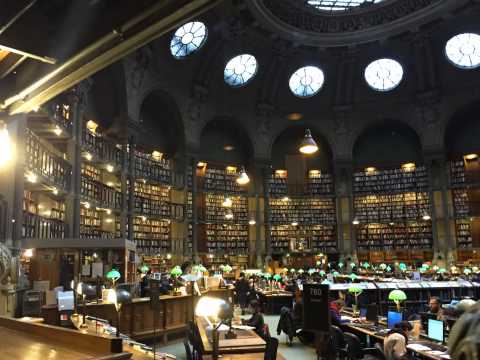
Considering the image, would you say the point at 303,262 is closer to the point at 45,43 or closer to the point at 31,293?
the point at 31,293

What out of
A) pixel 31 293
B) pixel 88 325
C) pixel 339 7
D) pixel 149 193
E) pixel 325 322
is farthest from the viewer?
pixel 339 7

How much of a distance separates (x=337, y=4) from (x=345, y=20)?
0.99m

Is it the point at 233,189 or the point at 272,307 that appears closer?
the point at 272,307

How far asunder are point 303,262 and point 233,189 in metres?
5.83

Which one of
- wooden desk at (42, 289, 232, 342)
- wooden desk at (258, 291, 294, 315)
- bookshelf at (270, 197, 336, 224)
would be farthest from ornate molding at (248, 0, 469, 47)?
wooden desk at (42, 289, 232, 342)

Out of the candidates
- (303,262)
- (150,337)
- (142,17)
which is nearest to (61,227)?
(150,337)

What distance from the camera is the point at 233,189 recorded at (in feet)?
84.3

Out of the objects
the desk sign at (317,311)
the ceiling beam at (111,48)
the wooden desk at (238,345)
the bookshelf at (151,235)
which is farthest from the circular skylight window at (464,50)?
the ceiling beam at (111,48)

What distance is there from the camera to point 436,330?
6.84m

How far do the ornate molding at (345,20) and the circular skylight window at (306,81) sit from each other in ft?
7.59

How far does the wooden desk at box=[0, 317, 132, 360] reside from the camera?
90.1 inches

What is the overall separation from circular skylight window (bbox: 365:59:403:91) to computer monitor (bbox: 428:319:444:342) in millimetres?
21751

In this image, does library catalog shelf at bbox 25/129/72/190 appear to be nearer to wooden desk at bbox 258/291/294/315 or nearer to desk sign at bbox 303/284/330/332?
wooden desk at bbox 258/291/294/315

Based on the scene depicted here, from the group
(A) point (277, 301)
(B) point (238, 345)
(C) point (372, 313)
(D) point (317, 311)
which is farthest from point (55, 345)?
(A) point (277, 301)
